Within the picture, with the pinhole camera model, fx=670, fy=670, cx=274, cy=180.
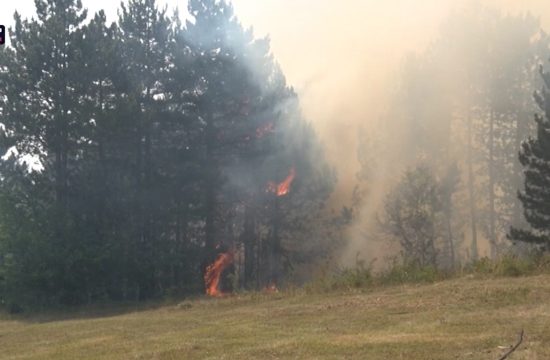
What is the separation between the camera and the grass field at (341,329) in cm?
823

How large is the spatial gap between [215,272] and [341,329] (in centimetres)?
1929

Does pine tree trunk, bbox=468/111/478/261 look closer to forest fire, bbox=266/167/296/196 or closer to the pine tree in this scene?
forest fire, bbox=266/167/296/196

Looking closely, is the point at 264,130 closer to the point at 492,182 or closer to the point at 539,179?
the point at 539,179

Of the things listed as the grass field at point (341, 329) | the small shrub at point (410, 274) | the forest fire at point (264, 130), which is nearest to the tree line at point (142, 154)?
the forest fire at point (264, 130)

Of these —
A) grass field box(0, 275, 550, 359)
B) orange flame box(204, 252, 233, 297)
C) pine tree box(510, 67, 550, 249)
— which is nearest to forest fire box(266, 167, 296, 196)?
orange flame box(204, 252, 233, 297)

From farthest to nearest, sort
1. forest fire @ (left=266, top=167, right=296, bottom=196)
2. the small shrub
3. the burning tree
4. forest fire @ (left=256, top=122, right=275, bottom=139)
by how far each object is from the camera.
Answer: forest fire @ (left=266, top=167, right=296, bottom=196) → forest fire @ (left=256, top=122, right=275, bottom=139) → the burning tree → the small shrub

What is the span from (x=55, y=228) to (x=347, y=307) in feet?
54.6

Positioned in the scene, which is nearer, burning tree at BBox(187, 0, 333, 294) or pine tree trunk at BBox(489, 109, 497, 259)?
burning tree at BBox(187, 0, 333, 294)

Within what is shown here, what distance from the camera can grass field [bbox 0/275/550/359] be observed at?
823 centimetres

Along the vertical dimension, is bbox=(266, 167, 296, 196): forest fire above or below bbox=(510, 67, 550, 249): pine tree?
above

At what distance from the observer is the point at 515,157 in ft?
113

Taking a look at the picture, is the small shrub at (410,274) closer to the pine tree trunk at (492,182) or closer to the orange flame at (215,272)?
the orange flame at (215,272)

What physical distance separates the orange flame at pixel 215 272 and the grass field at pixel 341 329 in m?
11.7

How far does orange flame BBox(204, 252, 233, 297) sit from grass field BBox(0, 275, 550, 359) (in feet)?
38.4
